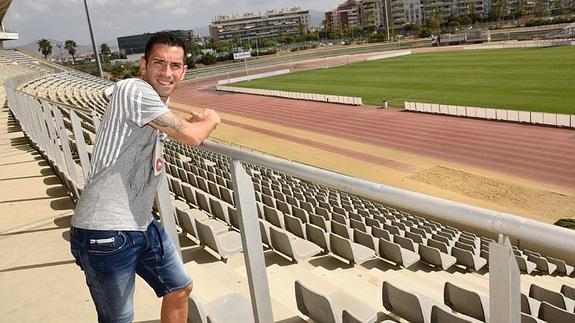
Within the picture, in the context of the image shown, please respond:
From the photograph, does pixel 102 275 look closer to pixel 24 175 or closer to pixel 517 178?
pixel 24 175

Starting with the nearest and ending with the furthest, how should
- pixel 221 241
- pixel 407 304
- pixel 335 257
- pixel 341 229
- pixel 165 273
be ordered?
pixel 165 273, pixel 407 304, pixel 221 241, pixel 335 257, pixel 341 229

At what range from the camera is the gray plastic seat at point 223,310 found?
9.21ft

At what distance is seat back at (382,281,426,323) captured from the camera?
313 cm

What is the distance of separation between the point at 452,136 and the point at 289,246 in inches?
835

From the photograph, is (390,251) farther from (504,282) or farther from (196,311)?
(504,282)

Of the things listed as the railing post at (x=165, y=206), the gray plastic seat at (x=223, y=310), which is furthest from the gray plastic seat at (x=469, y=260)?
the railing post at (x=165, y=206)

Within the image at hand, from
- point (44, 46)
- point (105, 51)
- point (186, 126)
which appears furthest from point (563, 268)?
point (105, 51)

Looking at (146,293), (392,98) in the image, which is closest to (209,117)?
(146,293)

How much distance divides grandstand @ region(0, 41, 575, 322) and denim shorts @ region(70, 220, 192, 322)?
457mm

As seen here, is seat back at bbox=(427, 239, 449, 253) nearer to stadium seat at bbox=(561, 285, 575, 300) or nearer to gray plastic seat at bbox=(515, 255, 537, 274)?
gray plastic seat at bbox=(515, 255, 537, 274)

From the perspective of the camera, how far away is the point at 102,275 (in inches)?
89.0

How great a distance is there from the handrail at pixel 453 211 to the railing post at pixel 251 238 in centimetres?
20

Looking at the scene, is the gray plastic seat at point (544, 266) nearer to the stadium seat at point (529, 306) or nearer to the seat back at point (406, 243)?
the seat back at point (406, 243)

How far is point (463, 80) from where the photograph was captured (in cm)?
4378
